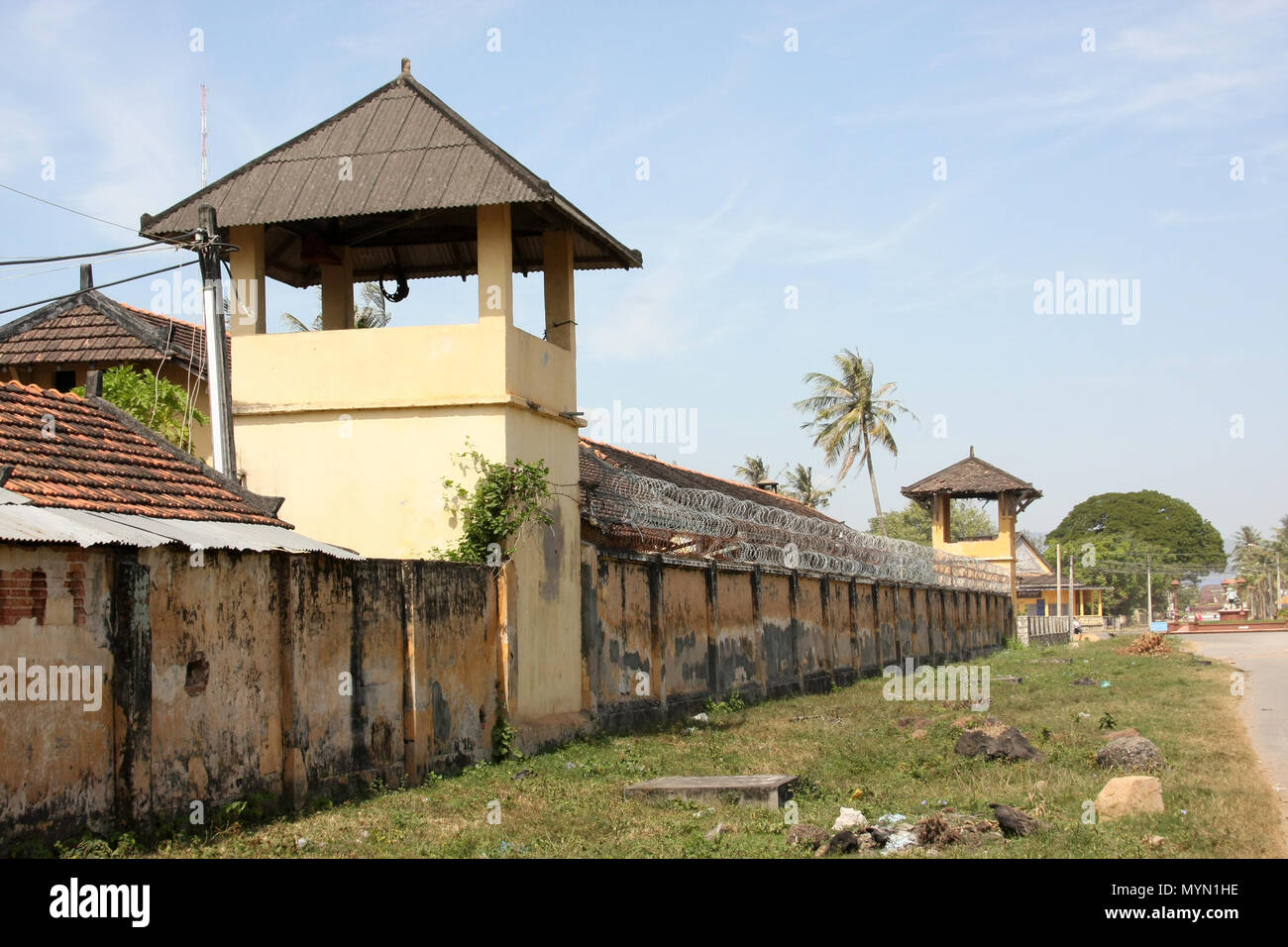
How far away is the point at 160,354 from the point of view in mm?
17844

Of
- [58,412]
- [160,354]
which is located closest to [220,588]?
[58,412]

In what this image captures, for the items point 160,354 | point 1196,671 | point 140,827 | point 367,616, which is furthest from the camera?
point 1196,671

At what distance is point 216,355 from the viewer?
1156 cm

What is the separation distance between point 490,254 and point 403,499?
257 centimetres

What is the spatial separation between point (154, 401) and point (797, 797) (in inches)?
394

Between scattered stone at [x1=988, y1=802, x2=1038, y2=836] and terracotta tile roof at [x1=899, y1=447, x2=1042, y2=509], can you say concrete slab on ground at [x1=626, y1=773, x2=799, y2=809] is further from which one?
terracotta tile roof at [x1=899, y1=447, x2=1042, y2=509]

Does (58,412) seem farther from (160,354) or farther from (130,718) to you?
(160,354)

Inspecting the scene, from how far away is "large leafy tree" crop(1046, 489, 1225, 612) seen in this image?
276ft

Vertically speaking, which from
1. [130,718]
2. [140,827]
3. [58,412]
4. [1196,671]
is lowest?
[1196,671]

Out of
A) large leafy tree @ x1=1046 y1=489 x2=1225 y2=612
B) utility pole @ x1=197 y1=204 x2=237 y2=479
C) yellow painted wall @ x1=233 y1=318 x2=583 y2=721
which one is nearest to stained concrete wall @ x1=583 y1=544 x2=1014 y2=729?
yellow painted wall @ x1=233 y1=318 x2=583 y2=721

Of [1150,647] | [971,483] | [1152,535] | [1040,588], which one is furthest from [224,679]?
[1152,535]

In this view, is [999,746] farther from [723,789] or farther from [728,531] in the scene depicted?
[728,531]

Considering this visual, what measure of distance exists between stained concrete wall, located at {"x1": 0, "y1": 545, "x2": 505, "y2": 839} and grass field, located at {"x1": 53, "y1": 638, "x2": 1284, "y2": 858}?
Answer: 0.29 m

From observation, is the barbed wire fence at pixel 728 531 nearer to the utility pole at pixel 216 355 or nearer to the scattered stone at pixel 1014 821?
the utility pole at pixel 216 355
